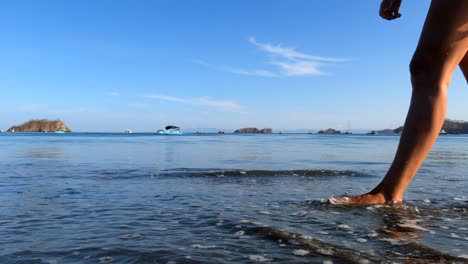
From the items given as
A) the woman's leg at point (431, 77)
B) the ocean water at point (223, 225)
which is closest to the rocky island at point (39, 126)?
the ocean water at point (223, 225)

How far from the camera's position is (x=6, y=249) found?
2.21 meters

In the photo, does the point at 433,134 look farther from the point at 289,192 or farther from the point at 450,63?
the point at 289,192

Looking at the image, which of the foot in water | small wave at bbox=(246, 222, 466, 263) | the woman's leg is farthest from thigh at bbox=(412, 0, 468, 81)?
small wave at bbox=(246, 222, 466, 263)

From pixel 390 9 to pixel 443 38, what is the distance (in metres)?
0.84

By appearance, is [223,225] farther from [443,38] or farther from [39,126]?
[39,126]

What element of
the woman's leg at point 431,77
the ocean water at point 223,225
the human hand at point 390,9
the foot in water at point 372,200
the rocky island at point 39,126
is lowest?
the ocean water at point 223,225

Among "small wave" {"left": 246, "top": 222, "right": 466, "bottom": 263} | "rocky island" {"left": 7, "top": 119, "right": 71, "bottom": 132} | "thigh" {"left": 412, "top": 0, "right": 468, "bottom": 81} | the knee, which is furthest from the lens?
"rocky island" {"left": 7, "top": 119, "right": 71, "bottom": 132}

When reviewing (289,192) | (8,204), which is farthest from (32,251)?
(289,192)

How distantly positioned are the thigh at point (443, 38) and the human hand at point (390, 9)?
23.7 inches

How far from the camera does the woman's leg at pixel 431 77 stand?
9.56 ft

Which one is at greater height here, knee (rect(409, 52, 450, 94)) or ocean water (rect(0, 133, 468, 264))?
knee (rect(409, 52, 450, 94))

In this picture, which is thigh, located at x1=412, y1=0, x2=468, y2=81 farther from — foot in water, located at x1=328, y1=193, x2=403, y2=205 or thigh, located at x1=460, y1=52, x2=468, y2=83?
foot in water, located at x1=328, y1=193, x2=403, y2=205

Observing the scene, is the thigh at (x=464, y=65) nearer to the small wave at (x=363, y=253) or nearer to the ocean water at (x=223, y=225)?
the ocean water at (x=223, y=225)

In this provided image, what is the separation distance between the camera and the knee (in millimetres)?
3020
